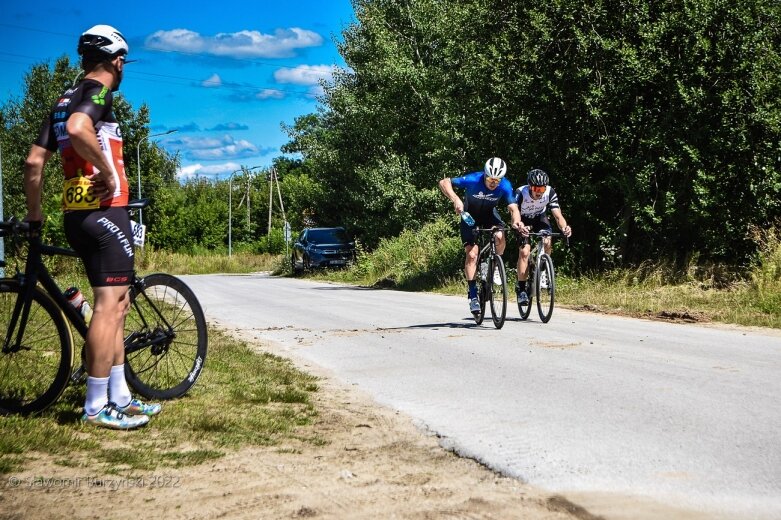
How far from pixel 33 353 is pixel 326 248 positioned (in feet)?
100

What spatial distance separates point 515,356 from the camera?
8297 millimetres

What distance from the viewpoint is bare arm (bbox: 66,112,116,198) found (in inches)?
184

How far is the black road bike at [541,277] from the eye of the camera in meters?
11.3

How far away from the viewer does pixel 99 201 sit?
493 cm

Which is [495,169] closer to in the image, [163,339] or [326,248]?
[163,339]

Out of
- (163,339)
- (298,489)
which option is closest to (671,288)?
(163,339)

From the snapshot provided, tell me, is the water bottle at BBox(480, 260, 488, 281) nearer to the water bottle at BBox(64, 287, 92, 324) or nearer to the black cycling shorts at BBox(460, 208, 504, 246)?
the black cycling shorts at BBox(460, 208, 504, 246)

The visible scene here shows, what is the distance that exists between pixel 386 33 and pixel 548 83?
14626mm

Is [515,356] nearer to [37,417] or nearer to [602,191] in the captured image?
[37,417]

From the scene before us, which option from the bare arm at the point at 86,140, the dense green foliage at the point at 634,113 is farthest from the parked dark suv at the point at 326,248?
the bare arm at the point at 86,140

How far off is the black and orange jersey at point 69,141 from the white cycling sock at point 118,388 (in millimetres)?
998

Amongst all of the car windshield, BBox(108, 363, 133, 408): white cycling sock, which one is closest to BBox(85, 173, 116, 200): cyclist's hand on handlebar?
BBox(108, 363, 133, 408): white cycling sock

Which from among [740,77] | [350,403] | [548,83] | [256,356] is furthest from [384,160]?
[350,403]

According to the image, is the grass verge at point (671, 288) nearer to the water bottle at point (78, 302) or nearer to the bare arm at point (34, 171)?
the water bottle at point (78, 302)
